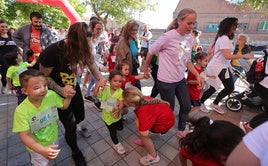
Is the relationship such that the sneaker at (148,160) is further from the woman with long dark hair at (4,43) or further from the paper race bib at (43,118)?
the woman with long dark hair at (4,43)

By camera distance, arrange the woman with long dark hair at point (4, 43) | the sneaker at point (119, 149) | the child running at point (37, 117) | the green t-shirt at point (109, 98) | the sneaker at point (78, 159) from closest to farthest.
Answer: the child running at point (37, 117) < the sneaker at point (78, 159) < the green t-shirt at point (109, 98) < the sneaker at point (119, 149) < the woman with long dark hair at point (4, 43)

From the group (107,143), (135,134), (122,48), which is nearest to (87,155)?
(107,143)

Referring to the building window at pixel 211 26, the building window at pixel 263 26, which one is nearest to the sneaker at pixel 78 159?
the building window at pixel 211 26

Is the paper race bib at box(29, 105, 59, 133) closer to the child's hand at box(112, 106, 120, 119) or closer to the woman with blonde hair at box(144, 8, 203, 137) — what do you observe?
the child's hand at box(112, 106, 120, 119)

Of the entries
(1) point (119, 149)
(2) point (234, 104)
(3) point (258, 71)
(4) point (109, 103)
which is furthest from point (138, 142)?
(2) point (234, 104)

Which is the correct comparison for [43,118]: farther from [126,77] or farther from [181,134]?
[181,134]

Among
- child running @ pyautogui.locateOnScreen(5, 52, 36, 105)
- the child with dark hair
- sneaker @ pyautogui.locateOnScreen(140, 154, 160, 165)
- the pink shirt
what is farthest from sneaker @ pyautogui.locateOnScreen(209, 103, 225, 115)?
child running @ pyautogui.locateOnScreen(5, 52, 36, 105)

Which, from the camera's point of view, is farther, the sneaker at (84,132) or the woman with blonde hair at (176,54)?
the sneaker at (84,132)

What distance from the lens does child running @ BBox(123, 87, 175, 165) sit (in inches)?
78.2

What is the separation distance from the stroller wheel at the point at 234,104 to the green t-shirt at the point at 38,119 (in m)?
3.89

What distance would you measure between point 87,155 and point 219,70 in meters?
2.96

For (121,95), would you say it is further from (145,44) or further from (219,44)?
(145,44)

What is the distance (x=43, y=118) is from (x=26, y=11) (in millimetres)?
21384

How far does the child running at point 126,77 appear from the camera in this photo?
274cm
